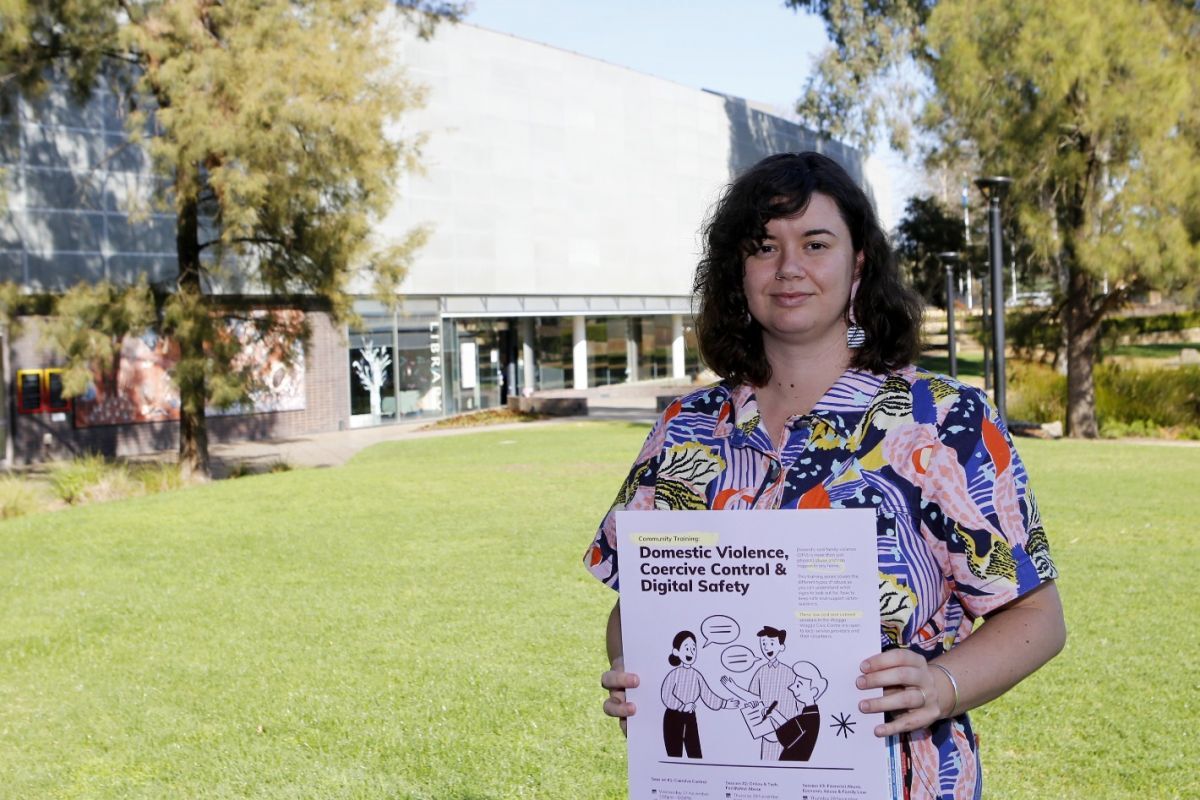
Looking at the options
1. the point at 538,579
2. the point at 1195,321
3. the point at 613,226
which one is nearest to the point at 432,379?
the point at 613,226

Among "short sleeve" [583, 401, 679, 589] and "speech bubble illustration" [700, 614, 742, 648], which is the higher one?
"short sleeve" [583, 401, 679, 589]

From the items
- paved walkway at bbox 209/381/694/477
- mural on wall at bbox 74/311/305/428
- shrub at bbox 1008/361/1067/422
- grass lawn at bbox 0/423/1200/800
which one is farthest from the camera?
mural on wall at bbox 74/311/305/428

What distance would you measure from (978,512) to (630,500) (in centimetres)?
68

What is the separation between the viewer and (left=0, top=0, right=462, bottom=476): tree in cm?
1711

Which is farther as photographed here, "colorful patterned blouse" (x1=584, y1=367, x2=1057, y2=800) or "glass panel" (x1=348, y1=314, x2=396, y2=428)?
"glass panel" (x1=348, y1=314, x2=396, y2=428)

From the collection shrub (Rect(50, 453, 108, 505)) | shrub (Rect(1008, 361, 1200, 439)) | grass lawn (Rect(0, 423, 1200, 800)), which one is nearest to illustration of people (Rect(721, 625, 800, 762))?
grass lawn (Rect(0, 423, 1200, 800))

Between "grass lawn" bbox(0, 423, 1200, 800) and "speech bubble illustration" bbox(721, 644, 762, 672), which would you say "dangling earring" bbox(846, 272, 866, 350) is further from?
"grass lawn" bbox(0, 423, 1200, 800)

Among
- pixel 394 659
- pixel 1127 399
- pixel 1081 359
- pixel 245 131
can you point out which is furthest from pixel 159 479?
pixel 1127 399

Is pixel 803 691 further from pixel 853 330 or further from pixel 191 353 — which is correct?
pixel 191 353

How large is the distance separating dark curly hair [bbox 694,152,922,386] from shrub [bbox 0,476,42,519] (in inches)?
579

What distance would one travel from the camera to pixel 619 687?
7.00 ft

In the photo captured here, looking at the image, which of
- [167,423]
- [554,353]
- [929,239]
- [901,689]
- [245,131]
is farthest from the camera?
[929,239]

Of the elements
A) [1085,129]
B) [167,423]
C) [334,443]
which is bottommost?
[334,443]

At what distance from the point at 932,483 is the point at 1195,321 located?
2297 inches
